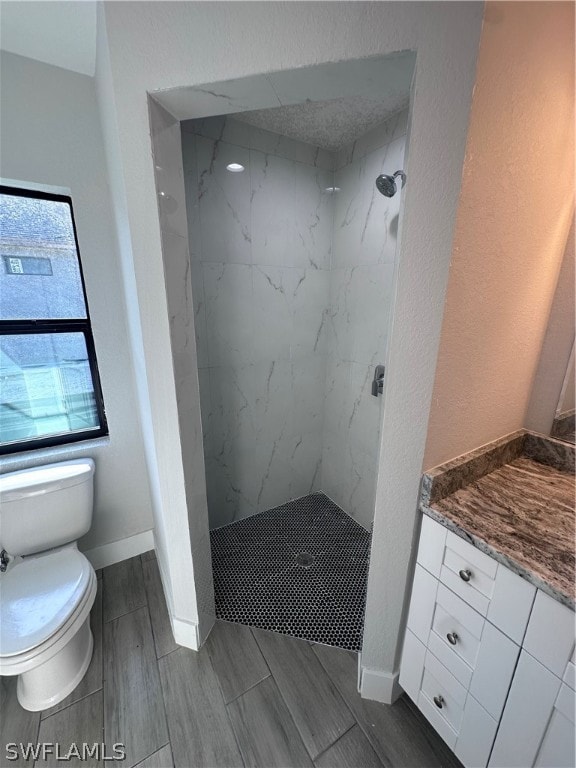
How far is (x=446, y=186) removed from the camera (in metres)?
0.74

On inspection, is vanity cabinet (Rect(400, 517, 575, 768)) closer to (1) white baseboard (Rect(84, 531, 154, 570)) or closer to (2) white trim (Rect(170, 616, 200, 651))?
(2) white trim (Rect(170, 616, 200, 651))

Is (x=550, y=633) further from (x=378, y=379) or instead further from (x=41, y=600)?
(x=41, y=600)

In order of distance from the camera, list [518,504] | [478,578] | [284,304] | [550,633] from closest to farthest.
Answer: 1. [550,633]
2. [478,578]
3. [518,504]
4. [284,304]

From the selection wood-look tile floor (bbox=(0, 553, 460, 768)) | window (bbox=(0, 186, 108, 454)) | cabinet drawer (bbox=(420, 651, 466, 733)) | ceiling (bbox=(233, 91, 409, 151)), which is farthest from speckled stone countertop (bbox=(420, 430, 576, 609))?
window (bbox=(0, 186, 108, 454))

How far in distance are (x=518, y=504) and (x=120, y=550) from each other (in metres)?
2.09

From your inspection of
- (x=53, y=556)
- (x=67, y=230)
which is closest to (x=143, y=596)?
(x=53, y=556)

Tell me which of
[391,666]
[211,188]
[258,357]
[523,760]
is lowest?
[391,666]

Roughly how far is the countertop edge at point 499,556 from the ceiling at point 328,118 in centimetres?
176

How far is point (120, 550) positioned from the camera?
1.89m

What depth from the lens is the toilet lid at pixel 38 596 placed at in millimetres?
1087

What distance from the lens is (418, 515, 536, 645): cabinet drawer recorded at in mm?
772

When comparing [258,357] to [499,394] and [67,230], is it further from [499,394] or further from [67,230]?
[499,394]

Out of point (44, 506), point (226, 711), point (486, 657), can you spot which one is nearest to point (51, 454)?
point (44, 506)

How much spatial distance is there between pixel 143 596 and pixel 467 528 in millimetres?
1716
